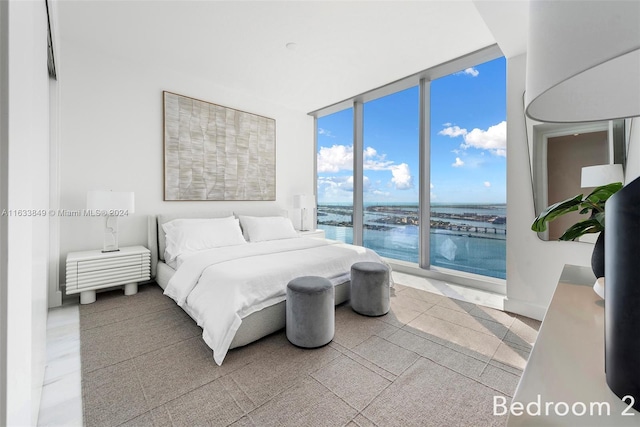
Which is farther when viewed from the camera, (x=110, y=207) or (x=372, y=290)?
(x=110, y=207)

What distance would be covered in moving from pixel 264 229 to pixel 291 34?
2.44 m

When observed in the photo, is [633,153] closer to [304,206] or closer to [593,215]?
[593,215]

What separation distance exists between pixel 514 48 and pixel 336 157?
3.18 m

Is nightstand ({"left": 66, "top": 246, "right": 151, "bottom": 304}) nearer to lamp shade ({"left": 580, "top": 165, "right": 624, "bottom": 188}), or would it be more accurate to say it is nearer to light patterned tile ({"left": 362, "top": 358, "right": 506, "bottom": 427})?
light patterned tile ({"left": 362, "top": 358, "right": 506, "bottom": 427})

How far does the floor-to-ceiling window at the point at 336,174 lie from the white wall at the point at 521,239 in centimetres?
264

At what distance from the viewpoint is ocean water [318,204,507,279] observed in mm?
3430

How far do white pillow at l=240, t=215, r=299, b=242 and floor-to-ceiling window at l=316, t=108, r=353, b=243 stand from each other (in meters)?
1.35

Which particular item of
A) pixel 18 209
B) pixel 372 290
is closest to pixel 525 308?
pixel 372 290

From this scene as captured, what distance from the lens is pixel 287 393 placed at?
1587 mm

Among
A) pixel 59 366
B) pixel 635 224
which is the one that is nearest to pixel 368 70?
pixel 635 224

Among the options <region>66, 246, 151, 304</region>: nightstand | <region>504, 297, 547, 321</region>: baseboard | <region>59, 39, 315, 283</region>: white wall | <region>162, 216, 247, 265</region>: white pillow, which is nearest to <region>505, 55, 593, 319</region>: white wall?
<region>504, 297, 547, 321</region>: baseboard

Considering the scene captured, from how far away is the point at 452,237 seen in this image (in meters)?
3.84

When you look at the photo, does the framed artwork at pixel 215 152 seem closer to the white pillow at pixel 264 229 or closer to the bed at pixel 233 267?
the bed at pixel 233 267

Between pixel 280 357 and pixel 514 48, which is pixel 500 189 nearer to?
pixel 514 48
